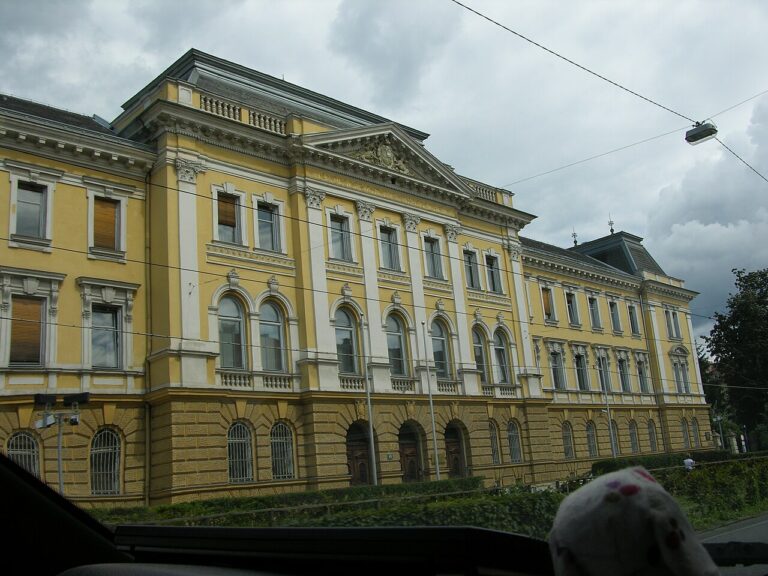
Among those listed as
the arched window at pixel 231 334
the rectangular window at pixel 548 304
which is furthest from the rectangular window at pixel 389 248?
the rectangular window at pixel 548 304

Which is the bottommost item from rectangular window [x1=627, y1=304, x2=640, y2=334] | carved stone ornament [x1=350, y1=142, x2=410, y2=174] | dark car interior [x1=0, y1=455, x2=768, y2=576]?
dark car interior [x1=0, y1=455, x2=768, y2=576]

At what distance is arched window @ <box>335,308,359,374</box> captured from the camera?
969 inches

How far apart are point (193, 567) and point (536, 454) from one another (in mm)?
30153

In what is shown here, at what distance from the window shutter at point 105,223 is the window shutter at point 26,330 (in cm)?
256

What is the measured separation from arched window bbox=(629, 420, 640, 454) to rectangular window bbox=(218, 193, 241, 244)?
26709mm

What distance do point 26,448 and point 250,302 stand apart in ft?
24.8

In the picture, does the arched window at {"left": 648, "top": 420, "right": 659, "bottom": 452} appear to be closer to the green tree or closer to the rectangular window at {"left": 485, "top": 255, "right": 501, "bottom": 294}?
the green tree

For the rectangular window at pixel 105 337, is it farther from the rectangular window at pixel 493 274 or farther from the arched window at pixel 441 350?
the rectangular window at pixel 493 274

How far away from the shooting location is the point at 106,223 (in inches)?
830

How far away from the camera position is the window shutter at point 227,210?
75.3ft

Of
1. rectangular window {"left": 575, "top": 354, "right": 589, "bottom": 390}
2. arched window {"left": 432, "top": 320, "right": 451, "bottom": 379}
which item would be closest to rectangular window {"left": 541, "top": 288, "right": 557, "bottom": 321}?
rectangular window {"left": 575, "top": 354, "right": 589, "bottom": 390}

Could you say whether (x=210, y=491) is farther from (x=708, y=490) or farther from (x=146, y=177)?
(x=708, y=490)

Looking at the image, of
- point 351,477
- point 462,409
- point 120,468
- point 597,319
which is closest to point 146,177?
point 120,468

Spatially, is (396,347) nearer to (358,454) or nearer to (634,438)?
(358,454)
